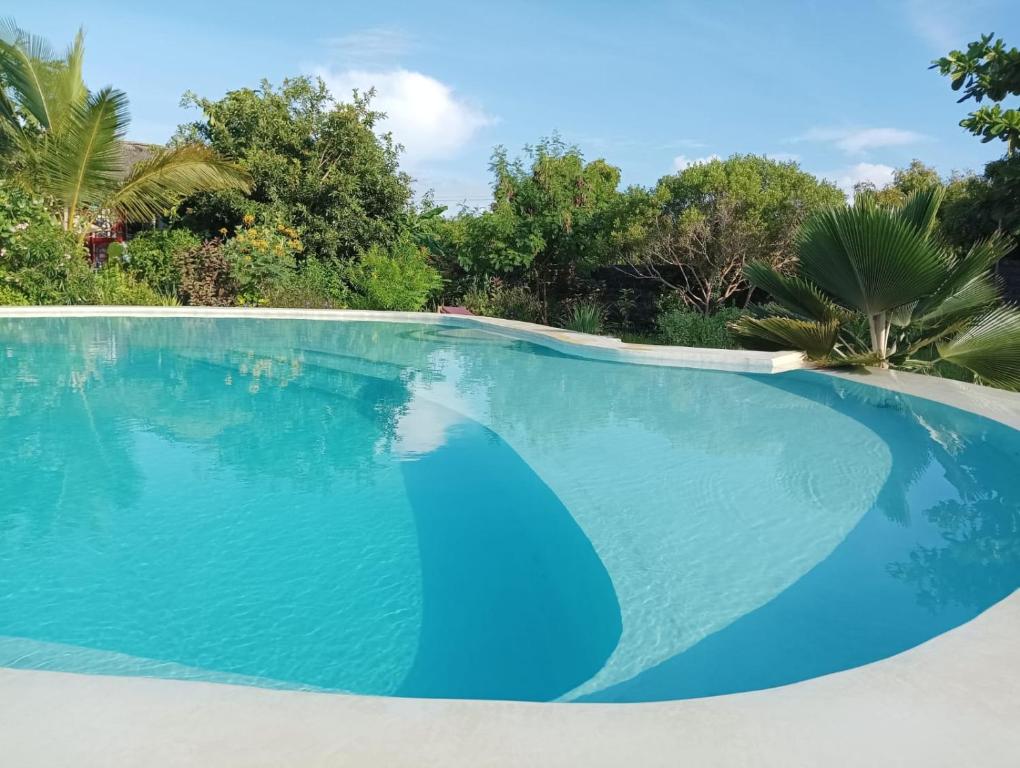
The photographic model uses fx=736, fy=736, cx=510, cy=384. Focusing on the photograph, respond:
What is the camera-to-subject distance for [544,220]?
16438mm

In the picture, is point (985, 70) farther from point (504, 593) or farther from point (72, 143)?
point (72, 143)

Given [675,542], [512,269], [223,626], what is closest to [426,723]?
[223,626]

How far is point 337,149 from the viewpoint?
19.2 meters

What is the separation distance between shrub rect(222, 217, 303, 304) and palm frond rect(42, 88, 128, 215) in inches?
124

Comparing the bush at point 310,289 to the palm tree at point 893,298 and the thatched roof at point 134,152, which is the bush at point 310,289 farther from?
the thatched roof at point 134,152

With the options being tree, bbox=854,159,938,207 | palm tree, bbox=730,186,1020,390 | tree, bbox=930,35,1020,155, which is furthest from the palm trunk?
tree, bbox=854,159,938,207

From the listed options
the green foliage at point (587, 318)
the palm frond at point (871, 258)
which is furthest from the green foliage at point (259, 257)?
the palm frond at point (871, 258)

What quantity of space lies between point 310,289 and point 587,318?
7508mm

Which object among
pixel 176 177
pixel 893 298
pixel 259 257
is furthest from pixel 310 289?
pixel 893 298

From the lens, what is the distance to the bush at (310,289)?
18016 millimetres

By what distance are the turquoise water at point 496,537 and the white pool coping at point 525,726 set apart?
746 mm

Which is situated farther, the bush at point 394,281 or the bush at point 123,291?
the bush at point 394,281

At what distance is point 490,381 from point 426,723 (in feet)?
26.6

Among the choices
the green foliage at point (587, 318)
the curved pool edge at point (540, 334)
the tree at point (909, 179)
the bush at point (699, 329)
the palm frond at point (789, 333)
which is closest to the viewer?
the palm frond at point (789, 333)
